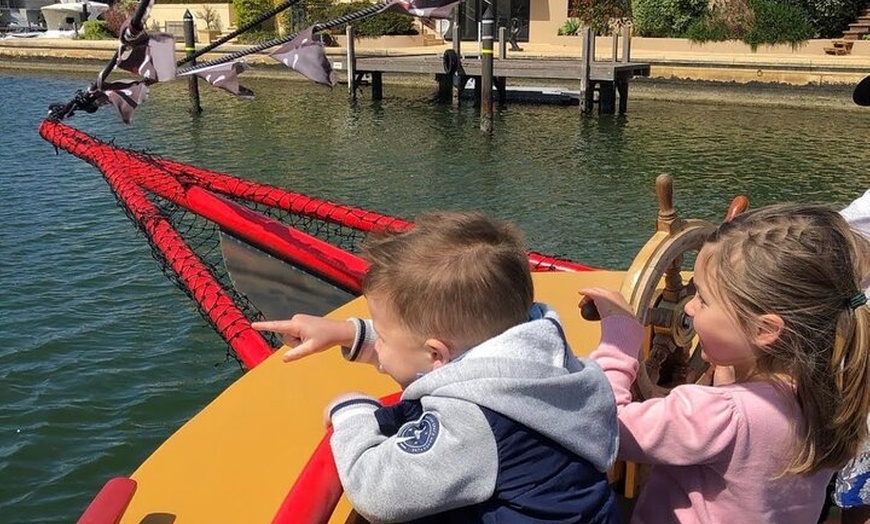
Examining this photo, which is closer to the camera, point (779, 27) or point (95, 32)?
point (779, 27)

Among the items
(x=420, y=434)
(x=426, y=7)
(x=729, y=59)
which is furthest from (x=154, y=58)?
(x=729, y=59)

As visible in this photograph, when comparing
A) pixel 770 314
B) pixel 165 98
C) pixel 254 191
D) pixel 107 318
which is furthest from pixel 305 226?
pixel 165 98

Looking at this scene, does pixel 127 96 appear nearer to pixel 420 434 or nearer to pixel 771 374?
pixel 420 434

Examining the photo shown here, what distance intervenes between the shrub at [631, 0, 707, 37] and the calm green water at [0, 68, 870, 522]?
17.4ft

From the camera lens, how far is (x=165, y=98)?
66.4ft

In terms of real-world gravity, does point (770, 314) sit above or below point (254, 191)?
above

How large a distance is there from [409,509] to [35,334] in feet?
19.1

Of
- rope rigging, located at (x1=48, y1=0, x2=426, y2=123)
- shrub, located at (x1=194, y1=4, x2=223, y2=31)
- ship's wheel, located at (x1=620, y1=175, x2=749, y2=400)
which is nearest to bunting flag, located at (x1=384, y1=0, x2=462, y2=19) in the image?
rope rigging, located at (x1=48, y1=0, x2=426, y2=123)

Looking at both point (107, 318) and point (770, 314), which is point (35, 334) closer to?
point (107, 318)

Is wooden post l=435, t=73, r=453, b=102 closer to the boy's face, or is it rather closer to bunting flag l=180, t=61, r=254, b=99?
bunting flag l=180, t=61, r=254, b=99

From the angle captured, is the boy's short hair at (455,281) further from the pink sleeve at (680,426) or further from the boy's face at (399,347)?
the pink sleeve at (680,426)

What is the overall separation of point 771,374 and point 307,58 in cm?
286

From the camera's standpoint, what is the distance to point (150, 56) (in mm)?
4152

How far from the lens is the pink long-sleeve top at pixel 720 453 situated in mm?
1498
